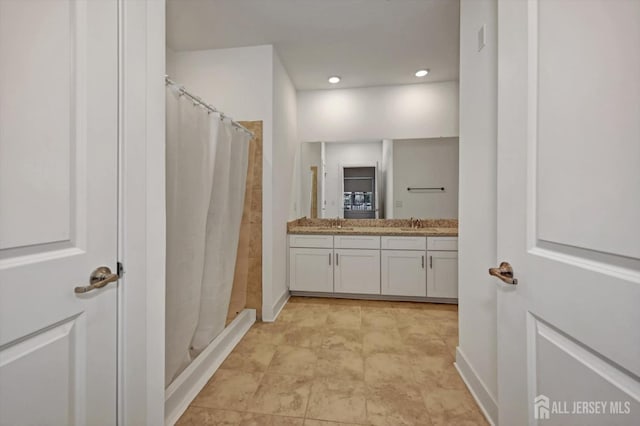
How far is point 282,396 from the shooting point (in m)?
1.51

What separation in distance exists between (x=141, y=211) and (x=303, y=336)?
1697mm

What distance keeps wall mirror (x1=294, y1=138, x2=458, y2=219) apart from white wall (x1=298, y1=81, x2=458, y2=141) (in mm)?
108

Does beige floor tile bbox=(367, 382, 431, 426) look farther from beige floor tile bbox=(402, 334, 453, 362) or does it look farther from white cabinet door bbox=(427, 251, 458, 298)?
white cabinet door bbox=(427, 251, 458, 298)

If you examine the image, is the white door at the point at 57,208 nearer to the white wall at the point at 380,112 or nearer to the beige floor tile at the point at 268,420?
the beige floor tile at the point at 268,420

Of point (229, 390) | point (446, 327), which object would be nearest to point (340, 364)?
point (229, 390)

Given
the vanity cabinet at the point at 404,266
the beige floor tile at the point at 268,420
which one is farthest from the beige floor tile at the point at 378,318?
the beige floor tile at the point at 268,420

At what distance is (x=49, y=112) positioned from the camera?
2.30ft

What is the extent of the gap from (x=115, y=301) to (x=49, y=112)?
2.02 ft

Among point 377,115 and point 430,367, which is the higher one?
point 377,115

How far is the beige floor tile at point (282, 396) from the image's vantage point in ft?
4.61

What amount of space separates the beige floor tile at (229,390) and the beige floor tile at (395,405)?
701mm

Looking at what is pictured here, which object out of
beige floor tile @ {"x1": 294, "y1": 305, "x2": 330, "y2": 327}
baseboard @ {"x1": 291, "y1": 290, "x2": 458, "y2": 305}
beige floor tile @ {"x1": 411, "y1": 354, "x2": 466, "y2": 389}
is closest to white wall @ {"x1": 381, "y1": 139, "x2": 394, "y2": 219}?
baseboard @ {"x1": 291, "y1": 290, "x2": 458, "y2": 305}

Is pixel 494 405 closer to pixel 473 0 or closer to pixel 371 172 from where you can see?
pixel 473 0

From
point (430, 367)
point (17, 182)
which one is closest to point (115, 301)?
point (17, 182)
